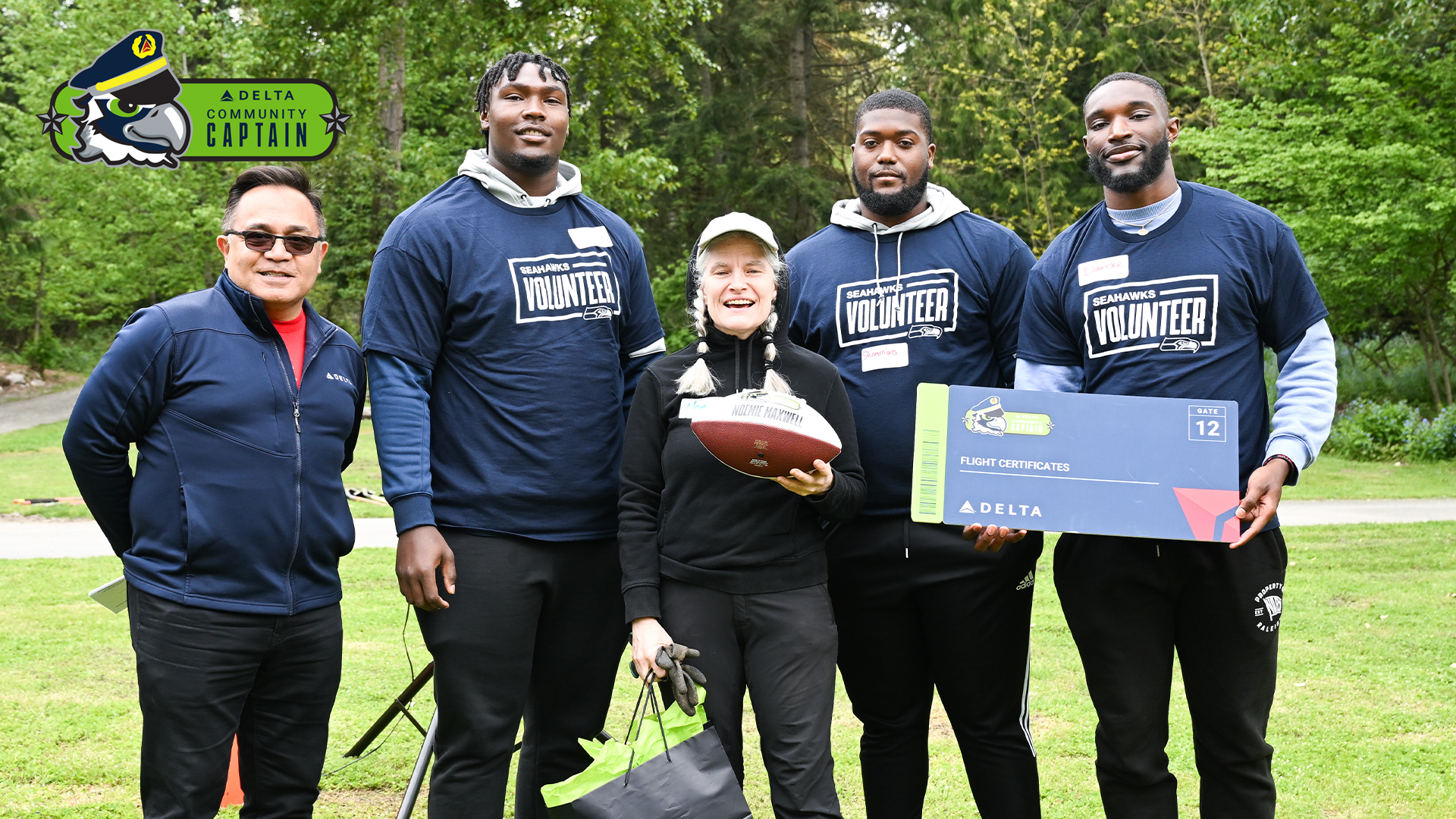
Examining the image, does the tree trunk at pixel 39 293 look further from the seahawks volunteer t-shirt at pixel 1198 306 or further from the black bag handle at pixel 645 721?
the seahawks volunteer t-shirt at pixel 1198 306

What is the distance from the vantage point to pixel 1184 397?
10.6ft

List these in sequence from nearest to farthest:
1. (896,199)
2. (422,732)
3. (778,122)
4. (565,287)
→ 1. (565,287)
2. (896,199)
3. (422,732)
4. (778,122)

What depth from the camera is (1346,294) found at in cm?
1828

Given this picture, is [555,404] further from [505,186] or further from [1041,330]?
[1041,330]

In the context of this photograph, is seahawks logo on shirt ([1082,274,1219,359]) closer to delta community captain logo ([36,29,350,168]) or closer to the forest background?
delta community captain logo ([36,29,350,168])

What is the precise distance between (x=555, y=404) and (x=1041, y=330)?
1467mm

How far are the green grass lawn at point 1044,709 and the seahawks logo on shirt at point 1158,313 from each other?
85.8 inches

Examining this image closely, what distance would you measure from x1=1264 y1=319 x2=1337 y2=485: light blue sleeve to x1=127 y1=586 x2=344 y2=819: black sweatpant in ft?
8.68

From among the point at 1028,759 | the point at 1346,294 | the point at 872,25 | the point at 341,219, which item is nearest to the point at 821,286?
the point at 1028,759

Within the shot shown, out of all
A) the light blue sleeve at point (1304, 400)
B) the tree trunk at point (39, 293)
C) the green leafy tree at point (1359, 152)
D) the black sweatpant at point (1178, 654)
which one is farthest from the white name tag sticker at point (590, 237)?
the tree trunk at point (39, 293)

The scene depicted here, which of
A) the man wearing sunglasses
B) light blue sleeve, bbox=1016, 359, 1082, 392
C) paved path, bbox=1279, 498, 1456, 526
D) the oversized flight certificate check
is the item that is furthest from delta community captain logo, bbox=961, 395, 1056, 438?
paved path, bbox=1279, 498, 1456, 526

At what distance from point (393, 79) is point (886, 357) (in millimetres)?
21095

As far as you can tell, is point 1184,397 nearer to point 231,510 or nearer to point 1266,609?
point 1266,609

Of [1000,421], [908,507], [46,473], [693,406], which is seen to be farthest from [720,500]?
[46,473]
